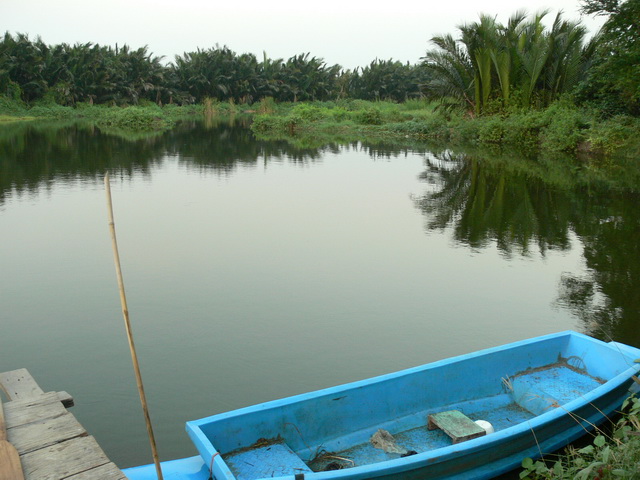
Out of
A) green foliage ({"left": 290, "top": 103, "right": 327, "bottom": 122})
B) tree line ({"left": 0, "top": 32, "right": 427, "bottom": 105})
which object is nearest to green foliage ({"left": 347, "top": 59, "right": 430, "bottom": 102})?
tree line ({"left": 0, "top": 32, "right": 427, "bottom": 105})

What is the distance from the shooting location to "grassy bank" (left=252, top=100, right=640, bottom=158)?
20.3 metres

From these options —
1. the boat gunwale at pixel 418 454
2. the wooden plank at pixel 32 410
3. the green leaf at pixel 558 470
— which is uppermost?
the wooden plank at pixel 32 410

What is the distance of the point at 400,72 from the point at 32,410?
5814cm

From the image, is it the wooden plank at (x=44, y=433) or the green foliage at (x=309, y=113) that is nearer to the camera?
the wooden plank at (x=44, y=433)

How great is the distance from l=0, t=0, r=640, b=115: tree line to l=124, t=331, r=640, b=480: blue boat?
17.0 m

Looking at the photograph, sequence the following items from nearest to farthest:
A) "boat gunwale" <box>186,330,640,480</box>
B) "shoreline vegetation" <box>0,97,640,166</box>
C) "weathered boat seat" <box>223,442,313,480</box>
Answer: "boat gunwale" <box>186,330,640,480</box> → "weathered boat seat" <box>223,442,313,480</box> → "shoreline vegetation" <box>0,97,640,166</box>

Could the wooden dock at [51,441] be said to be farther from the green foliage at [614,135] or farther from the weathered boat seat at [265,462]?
the green foliage at [614,135]

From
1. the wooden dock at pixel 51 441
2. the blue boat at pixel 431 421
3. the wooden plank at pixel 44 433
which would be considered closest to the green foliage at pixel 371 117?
the blue boat at pixel 431 421

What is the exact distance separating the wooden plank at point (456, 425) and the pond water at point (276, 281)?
49.1 inches

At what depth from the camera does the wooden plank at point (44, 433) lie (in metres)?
2.90

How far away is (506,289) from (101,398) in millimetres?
4840

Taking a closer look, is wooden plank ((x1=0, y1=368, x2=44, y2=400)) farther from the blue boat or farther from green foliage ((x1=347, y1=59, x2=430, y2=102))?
green foliage ((x1=347, y1=59, x2=430, y2=102))

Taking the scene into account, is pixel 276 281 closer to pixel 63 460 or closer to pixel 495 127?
pixel 63 460

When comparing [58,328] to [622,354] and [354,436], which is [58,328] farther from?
[622,354]
